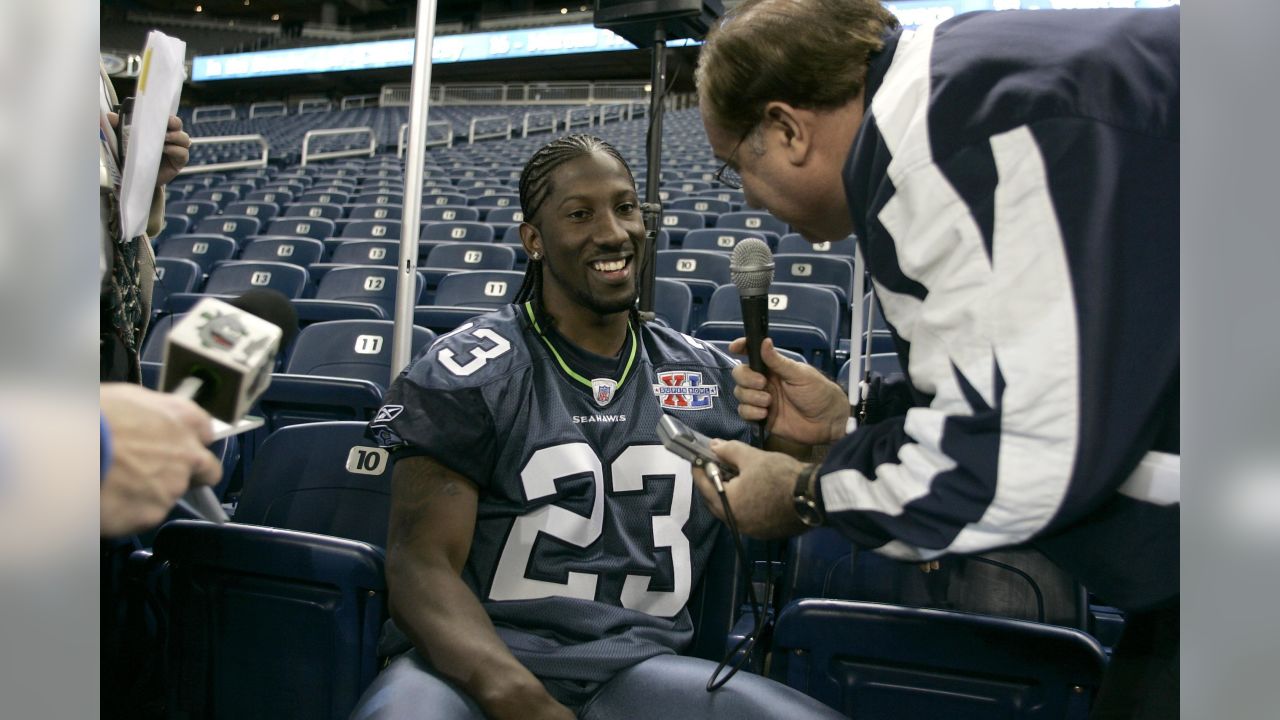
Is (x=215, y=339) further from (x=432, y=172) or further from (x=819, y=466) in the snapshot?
(x=432, y=172)

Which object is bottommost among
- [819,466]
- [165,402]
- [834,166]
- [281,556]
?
[281,556]

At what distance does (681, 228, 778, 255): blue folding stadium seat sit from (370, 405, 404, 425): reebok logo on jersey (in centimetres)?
435

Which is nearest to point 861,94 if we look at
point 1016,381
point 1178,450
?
point 1016,381

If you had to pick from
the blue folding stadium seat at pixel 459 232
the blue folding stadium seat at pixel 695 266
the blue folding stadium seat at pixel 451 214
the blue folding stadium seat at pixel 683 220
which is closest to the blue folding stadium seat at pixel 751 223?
the blue folding stadium seat at pixel 683 220

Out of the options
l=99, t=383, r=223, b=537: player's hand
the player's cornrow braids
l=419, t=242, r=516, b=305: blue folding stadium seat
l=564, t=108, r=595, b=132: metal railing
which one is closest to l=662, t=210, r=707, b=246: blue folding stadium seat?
l=419, t=242, r=516, b=305: blue folding stadium seat

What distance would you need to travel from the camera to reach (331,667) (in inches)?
59.5

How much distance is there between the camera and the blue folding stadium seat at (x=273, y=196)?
8.15 metres

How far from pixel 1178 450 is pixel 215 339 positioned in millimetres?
871

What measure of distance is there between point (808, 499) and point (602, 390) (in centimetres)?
61

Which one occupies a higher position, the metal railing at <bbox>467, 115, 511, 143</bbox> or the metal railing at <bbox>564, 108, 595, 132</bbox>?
the metal railing at <bbox>564, 108, 595, 132</bbox>

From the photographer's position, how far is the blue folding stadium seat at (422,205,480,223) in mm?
7378

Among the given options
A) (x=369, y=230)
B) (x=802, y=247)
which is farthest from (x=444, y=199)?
(x=802, y=247)

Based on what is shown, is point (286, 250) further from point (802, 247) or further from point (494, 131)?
point (494, 131)

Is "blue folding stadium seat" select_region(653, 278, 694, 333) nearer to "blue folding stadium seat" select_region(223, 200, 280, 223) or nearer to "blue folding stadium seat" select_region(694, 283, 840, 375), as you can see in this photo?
"blue folding stadium seat" select_region(694, 283, 840, 375)
